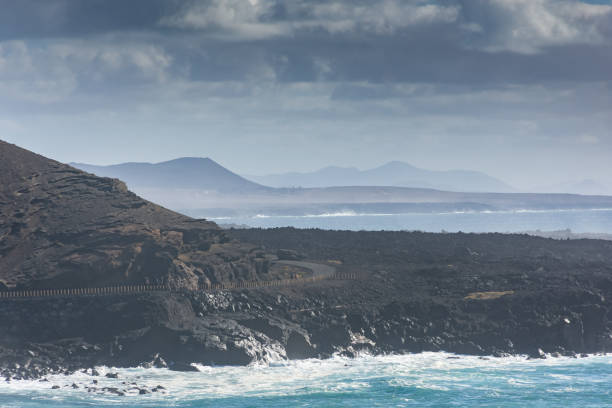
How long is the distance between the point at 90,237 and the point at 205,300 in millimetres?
19851

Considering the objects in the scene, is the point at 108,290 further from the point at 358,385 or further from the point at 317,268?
the point at 317,268

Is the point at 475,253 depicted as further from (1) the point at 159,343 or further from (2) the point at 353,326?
(1) the point at 159,343

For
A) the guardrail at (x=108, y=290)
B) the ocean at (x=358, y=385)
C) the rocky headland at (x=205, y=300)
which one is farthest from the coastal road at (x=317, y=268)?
the ocean at (x=358, y=385)

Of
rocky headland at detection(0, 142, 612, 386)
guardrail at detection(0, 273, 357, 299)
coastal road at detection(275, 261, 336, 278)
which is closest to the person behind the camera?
rocky headland at detection(0, 142, 612, 386)

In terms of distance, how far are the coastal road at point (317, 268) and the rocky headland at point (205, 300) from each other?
322 cm

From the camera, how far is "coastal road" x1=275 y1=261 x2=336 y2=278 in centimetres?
12756

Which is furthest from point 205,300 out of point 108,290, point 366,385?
point 366,385

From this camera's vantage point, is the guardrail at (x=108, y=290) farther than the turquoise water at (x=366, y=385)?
Yes

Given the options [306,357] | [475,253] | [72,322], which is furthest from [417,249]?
[72,322]

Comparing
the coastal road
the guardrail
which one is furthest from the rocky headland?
the coastal road

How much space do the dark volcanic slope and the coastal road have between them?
11.6 m

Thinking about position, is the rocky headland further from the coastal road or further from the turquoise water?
the turquoise water

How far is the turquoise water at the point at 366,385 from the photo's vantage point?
2960 inches

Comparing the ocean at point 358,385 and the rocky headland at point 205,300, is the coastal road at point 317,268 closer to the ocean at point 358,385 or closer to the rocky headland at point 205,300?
the rocky headland at point 205,300
